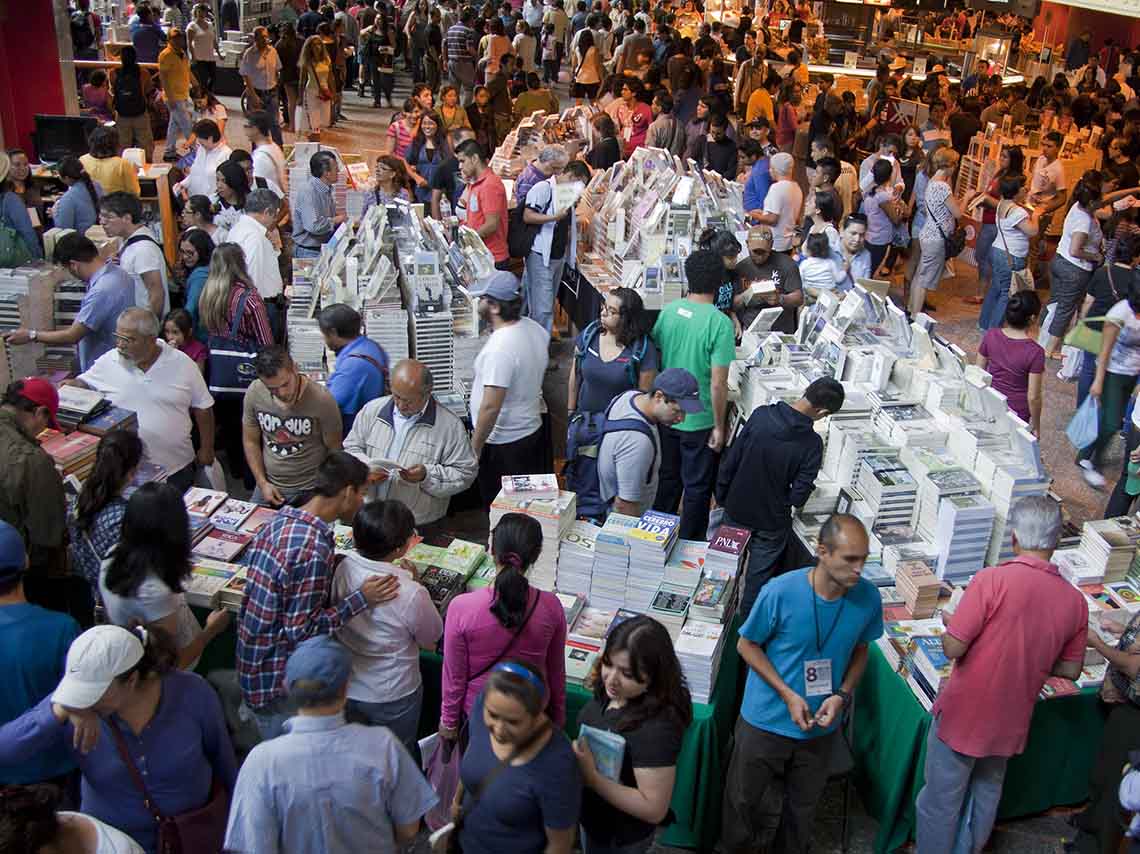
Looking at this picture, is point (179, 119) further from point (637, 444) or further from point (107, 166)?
point (637, 444)

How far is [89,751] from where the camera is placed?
2.94 m

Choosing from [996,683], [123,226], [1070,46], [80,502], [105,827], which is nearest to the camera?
[105,827]

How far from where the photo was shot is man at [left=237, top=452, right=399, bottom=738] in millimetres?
3453

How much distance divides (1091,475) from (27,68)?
33.7ft

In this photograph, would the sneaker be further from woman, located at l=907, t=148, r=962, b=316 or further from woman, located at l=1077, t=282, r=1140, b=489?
woman, located at l=907, t=148, r=962, b=316

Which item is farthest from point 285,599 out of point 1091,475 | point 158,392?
point 1091,475

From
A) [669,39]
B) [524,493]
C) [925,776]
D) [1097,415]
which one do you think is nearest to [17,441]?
[524,493]

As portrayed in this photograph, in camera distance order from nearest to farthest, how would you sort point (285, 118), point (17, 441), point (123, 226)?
point (17, 441) < point (123, 226) < point (285, 118)

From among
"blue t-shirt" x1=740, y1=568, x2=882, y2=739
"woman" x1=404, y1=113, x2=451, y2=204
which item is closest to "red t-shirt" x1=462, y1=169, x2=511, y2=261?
"woman" x1=404, y1=113, x2=451, y2=204

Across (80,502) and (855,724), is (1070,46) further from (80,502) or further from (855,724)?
(80,502)

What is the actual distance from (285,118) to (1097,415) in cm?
1358

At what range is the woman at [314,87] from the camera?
1528 cm

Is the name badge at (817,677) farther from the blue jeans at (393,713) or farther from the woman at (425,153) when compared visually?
the woman at (425,153)

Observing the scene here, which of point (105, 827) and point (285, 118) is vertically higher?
point (105, 827)
